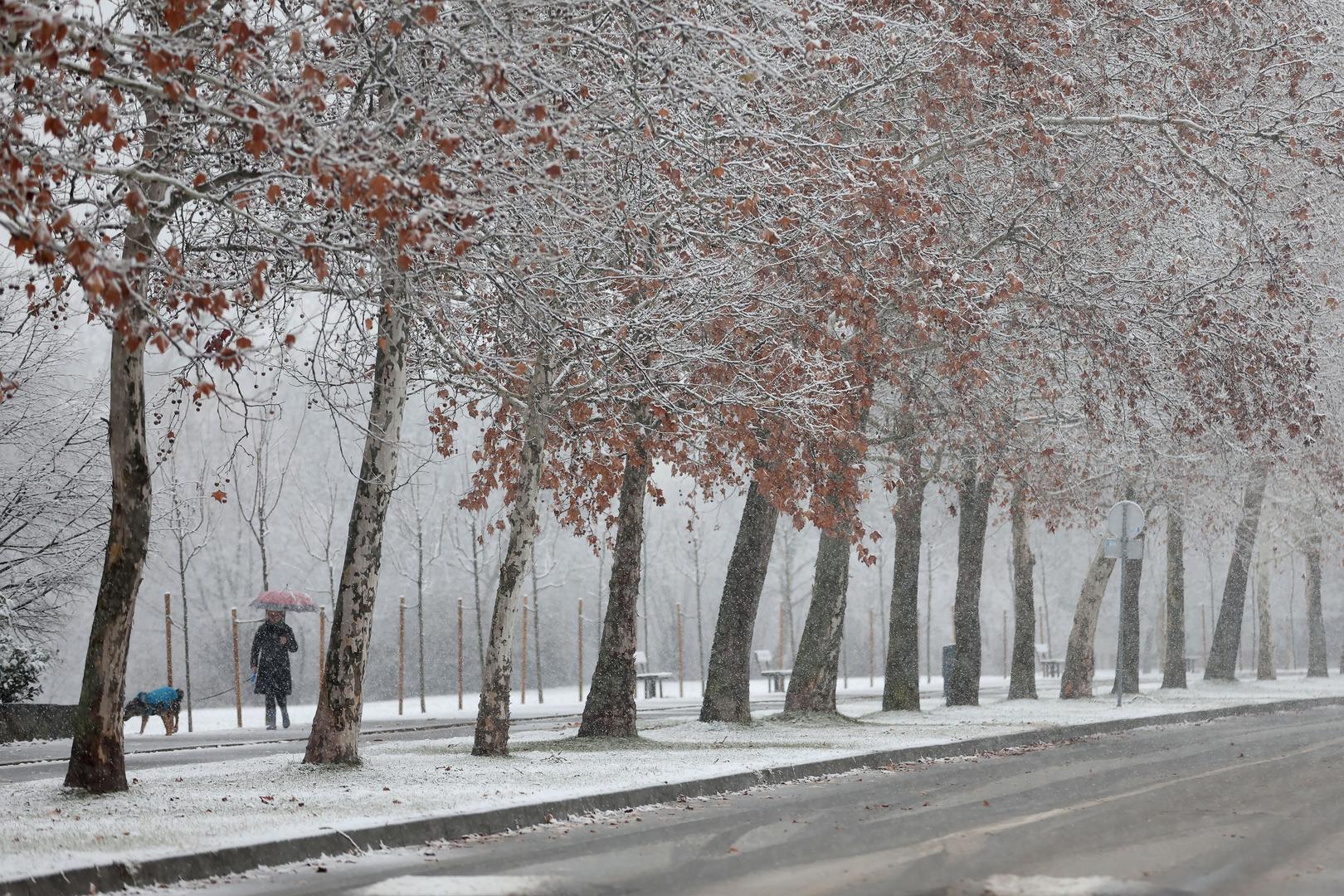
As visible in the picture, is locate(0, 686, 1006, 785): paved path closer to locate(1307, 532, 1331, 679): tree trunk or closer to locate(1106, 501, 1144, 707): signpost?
locate(1106, 501, 1144, 707): signpost

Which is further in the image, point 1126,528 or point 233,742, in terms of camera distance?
point 1126,528

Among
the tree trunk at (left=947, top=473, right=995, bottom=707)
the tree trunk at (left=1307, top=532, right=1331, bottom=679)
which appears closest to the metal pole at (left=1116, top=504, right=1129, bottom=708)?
the tree trunk at (left=947, top=473, right=995, bottom=707)

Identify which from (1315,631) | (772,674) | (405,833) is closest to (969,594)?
(772,674)

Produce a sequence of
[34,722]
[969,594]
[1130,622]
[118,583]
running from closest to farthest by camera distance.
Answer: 1. [118,583]
2. [34,722]
3. [969,594]
4. [1130,622]

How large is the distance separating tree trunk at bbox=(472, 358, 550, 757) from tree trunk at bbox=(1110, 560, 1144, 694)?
62.6 feet

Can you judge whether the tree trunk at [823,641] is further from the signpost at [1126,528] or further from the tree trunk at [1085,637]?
the tree trunk at [1085,637]

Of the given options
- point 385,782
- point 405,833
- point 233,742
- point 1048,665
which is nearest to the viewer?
point 405,833

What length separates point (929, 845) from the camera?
9.51 metres

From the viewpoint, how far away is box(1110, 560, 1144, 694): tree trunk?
1286 inches

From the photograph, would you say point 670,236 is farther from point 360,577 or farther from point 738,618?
point 738,618

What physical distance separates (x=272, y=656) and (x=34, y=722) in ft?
12.2

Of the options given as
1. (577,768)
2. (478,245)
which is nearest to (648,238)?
(478,245)

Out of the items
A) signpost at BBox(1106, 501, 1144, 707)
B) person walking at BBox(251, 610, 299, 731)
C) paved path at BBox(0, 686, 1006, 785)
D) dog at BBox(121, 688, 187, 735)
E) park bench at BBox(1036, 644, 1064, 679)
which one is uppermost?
signpost at BBox(1106, 501, 1144, 707)

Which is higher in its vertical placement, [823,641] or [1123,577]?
[1123,577]
